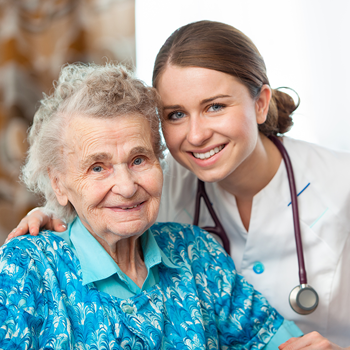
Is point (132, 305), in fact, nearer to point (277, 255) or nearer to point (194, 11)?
point (277, 255)

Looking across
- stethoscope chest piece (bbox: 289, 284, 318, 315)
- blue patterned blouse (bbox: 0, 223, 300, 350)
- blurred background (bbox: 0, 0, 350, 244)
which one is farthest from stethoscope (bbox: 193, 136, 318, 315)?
blurred background (bbox: 0, 0, 350, 244)

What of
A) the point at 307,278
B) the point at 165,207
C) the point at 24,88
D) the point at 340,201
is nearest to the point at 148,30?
the point at 24,88

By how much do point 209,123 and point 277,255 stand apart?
64cm

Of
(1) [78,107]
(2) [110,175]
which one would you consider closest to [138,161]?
(2) [110,175]

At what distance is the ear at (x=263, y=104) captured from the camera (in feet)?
5.13

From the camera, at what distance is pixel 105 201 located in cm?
114

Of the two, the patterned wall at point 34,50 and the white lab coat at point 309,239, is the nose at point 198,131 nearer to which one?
the white lab coat at point 309,239

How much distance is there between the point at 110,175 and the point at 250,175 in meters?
0.72

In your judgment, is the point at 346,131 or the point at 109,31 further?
the point at 109,31

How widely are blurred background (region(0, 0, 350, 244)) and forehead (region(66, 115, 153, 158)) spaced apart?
1.18 m

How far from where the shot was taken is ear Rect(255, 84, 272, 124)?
5.13 ft

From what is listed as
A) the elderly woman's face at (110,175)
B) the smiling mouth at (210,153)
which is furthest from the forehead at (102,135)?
the smiling mouth at (210,153)

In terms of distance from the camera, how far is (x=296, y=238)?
61.8 inches

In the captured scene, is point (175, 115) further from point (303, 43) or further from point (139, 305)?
point (303, 43)
